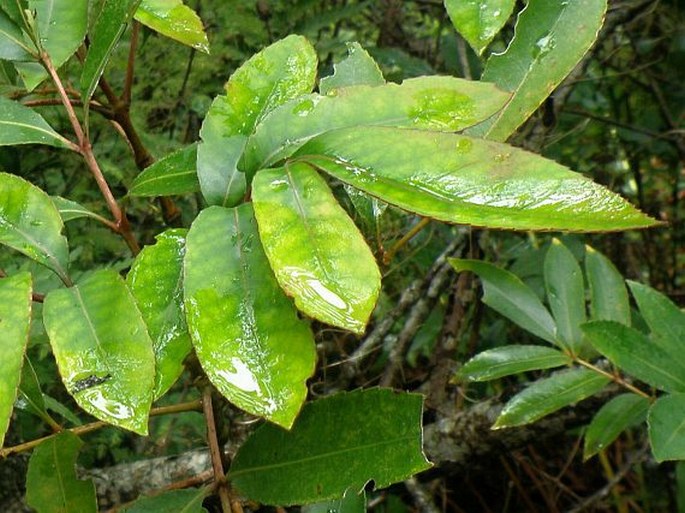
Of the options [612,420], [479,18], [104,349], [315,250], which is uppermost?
[479,18]

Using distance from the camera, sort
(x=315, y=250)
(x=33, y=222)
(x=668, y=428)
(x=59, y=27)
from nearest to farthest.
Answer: (x=315, y=250) → (x=33, y=222) → (x=59, y=27) → (x=668, y=428)

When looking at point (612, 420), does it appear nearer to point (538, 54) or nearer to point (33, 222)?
point (538, 54)

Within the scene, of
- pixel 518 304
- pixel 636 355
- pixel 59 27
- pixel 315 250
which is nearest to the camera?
pixel 315 250

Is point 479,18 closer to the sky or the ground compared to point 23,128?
closer to the sky

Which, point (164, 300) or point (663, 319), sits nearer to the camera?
point (164, 300)

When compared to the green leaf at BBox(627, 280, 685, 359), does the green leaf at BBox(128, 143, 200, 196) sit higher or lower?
higher

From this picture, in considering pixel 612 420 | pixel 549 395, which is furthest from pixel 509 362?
pixel 612 420

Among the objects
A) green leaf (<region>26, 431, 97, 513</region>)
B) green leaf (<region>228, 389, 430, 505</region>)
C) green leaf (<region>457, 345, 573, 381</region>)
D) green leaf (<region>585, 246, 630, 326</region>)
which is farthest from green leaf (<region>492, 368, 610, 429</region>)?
green leaf (<region>26, 431, 97, 513</region>)

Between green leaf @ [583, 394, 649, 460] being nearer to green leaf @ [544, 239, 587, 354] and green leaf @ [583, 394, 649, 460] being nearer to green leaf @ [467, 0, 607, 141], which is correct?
green leaf @ [544, 239, 587, 354]

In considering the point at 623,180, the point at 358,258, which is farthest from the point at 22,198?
the point at 623,180
